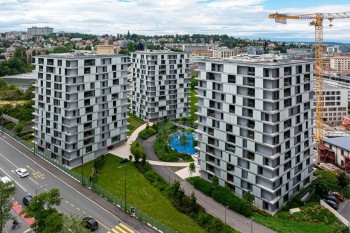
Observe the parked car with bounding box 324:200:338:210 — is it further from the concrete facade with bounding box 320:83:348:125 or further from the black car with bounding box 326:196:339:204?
the concrete facade with bounding box 320:83:348:125

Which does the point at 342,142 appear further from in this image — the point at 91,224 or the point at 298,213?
the point at 91,224

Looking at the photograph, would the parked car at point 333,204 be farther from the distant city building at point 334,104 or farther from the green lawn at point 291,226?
the distant city building at point 334,104

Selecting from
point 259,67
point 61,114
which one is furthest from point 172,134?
point 259,67

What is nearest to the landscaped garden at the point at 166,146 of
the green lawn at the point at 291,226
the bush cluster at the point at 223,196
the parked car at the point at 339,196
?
the bush cluster at the point at 223,196

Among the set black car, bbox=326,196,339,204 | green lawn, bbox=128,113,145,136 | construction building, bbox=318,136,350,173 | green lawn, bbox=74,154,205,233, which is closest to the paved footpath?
green lawn, bbox=74,154,205,233

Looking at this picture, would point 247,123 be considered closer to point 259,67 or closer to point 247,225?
point 259,67

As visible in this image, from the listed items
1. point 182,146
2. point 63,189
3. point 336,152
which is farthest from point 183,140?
point 336,152
